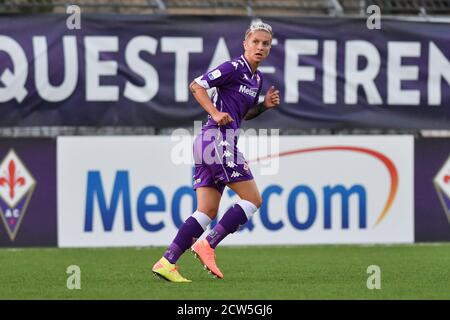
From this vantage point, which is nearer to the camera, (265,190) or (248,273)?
(248,273)

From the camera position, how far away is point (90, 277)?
908 centimetres

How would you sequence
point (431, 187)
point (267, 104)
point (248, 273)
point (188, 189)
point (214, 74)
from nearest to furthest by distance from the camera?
1. point (214, 74)
2. point (267, 104)
3. point (248, 273)
4. point (188, 189)
5. point (431, 187)

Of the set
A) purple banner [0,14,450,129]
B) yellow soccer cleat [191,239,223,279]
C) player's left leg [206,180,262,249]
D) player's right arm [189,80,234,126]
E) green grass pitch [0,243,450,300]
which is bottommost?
green grass pitch [0,243,450,300]

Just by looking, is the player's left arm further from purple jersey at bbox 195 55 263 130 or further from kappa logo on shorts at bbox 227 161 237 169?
kappa logo on shorts at bbox 227 161 237 169

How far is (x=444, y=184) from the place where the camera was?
1341 cm

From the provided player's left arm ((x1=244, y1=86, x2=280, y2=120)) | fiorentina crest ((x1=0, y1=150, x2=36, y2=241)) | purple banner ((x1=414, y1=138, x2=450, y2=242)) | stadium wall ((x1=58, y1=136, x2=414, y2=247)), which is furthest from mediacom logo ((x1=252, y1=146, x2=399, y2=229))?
player's left arm ((x1=244, y1=86, x2=280, y2=120))

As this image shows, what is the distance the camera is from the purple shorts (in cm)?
852

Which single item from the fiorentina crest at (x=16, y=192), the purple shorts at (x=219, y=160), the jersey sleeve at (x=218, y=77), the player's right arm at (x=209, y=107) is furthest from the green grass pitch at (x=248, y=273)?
the jersey sleeve at (x=218, y=77)

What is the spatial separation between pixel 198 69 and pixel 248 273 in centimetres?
439

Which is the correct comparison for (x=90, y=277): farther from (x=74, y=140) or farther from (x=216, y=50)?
(x=216, y=50)

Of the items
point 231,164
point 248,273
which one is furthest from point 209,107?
point 248,273

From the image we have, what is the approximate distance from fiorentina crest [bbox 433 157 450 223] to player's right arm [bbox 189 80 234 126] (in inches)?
222

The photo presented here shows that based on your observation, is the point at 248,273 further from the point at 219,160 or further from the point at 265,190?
the point at 265,190

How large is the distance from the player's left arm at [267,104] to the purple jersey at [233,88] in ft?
0.42
